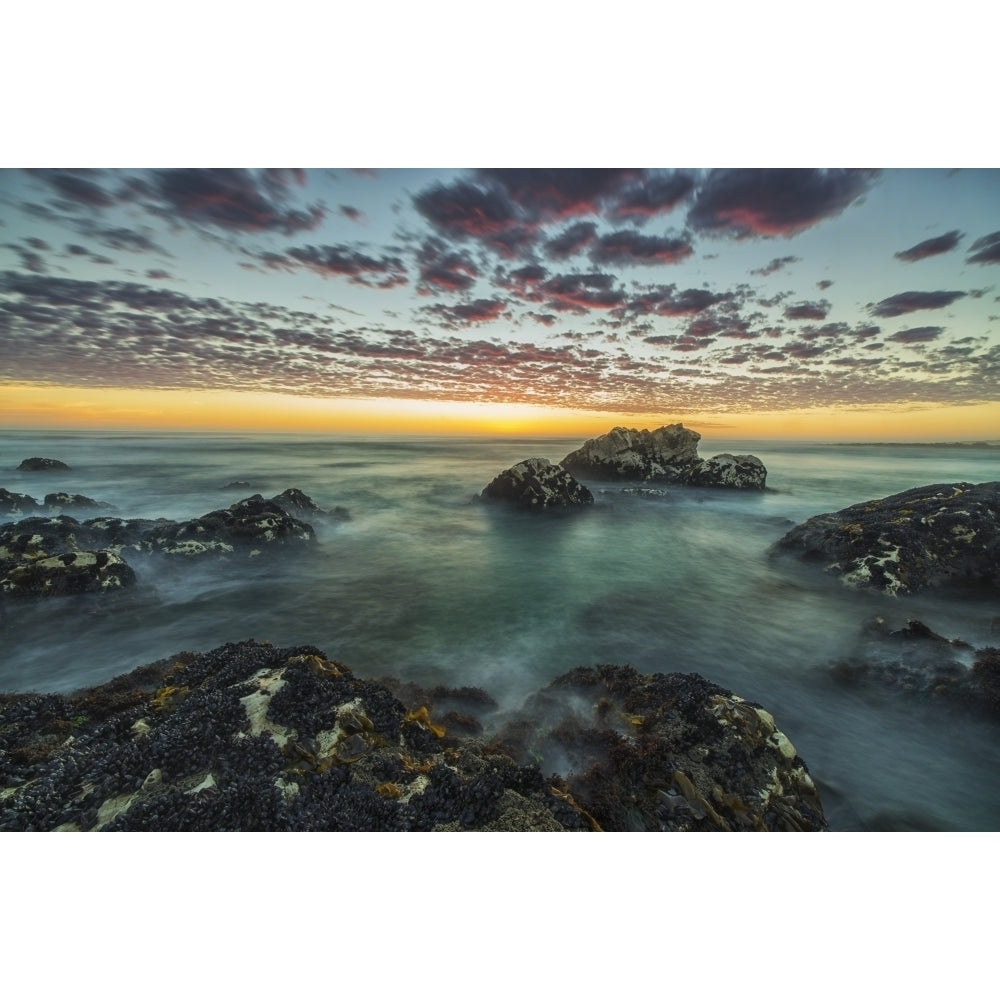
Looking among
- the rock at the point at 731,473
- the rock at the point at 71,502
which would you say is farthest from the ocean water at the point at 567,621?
the rock at the point at 731,473

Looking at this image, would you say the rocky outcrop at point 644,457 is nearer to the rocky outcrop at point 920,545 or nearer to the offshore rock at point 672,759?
the rocky outcrop at point 920,545

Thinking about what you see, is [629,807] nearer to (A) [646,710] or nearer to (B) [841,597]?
(A) [646,710]

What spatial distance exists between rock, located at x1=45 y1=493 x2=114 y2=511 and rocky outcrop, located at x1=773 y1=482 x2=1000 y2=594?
16489mm

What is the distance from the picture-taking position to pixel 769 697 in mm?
4199

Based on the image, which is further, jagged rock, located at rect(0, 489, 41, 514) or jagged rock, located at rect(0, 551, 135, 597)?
jagged rock, located at rect(0, 489, 41, 514)

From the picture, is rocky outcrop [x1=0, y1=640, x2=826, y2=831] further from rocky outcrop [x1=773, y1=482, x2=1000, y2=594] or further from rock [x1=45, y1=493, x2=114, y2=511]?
rock [x1=45, y1=493, x2=114, y2=511]

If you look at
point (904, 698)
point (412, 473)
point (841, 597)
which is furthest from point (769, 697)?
point (412, 473)

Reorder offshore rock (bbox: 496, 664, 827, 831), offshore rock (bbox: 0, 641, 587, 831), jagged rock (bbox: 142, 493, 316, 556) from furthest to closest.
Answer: jagged rock (bbox: 142, 493, 316, 556) < offshore rock (bbox: 496, 664, 827, 831) < offshore rock (bbox: 0, 641, 587, 831)

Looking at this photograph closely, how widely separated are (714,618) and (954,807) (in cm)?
274

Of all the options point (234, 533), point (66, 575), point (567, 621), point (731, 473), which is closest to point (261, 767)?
point (567, 621)

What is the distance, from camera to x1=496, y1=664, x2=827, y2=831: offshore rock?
282cm

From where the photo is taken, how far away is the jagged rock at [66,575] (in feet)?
17.9

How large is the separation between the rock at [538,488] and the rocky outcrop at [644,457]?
20.4ft

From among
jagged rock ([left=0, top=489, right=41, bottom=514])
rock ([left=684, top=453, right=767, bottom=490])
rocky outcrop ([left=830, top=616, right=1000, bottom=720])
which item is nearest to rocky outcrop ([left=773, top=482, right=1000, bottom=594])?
rocky outcrop ([left=830, top=616, right=1000, bottom=720])
